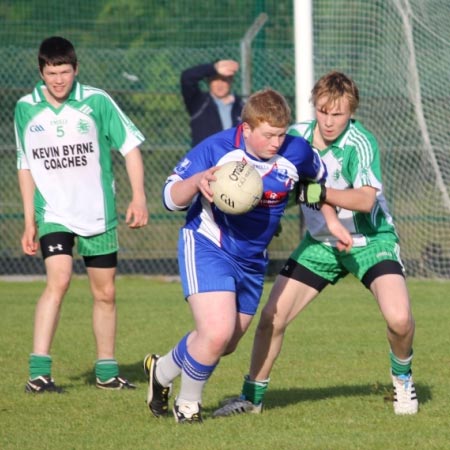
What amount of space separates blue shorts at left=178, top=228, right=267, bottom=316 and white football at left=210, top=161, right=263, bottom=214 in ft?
1.24

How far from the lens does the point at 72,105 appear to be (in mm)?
7121

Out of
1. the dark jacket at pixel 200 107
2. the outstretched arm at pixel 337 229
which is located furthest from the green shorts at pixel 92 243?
the dark jacket at pixel 200 107

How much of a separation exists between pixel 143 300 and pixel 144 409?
506cm

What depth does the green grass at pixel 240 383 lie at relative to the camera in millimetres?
5484

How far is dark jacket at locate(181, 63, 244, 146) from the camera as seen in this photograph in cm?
1159

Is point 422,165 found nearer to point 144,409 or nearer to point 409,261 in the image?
point 409,261

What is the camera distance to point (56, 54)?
6.93 metres

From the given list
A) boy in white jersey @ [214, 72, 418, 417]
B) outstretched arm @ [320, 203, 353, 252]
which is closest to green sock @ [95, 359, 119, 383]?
boy in white jersey @ [214, 72, 418, 417]

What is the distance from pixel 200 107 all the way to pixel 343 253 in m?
5.76

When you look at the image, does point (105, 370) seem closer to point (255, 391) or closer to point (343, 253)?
point (255, 391)

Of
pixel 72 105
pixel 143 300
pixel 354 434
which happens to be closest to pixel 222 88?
pixel 143 300

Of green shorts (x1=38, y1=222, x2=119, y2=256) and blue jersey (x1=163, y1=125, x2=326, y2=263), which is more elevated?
blue jersey (x1=163, y1=125, x2=326, y2=263)

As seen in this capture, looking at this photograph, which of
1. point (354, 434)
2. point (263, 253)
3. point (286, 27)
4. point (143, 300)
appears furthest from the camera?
point (286, 27)

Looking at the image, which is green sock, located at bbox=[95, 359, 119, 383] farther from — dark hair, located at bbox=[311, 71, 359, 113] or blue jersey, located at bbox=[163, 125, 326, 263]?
dark hair, located at bbox=[311, 71, 359, 113]
